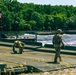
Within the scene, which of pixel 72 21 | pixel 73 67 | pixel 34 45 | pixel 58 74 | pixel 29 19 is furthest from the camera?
pixel 72 21

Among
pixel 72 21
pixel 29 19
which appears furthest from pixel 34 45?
pixel 72 21

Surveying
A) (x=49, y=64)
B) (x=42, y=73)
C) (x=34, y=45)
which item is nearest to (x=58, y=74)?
(x=42, y=73)

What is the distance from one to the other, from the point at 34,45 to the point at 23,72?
13.6 metres

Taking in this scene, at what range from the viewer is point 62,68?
59.3 feet

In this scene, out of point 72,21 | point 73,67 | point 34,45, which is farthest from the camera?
point 72,21

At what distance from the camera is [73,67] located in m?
18.5

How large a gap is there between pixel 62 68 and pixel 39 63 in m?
1.66

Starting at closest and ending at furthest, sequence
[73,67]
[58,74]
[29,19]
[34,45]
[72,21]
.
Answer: [58,74]
[73,67]
[34,45]
[29,19]
[72,21]

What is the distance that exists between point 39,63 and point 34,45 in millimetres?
11840

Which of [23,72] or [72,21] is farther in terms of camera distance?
[72,21]

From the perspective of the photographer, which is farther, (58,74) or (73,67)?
(73,67)

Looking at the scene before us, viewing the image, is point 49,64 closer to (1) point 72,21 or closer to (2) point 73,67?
(2) point 73,67

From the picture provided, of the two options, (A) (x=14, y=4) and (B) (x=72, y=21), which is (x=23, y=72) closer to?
(A) (x=14, y=4)

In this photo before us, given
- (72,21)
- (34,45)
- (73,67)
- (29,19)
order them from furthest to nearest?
1. (72,21)
2. (29,19)
3. (34,45)
4. (73,67)
